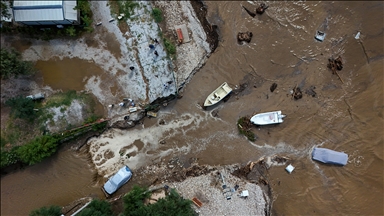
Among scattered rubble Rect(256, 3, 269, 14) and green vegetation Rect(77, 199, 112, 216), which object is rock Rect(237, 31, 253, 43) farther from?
green vegetation Rect(77, 199, 112, 216)

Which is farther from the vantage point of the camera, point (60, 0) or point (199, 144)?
point (199, 144)

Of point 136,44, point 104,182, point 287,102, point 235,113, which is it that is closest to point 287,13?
point 287,102

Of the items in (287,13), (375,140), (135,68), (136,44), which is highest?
(287,13)

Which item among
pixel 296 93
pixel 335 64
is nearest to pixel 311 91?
pixel 296 93

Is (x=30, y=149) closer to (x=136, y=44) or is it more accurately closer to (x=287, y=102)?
(x=136, y=44)

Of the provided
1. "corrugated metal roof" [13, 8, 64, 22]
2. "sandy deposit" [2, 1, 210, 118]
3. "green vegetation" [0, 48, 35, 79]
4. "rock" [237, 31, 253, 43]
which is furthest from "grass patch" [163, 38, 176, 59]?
"green vegetation" [0, 48, 35, 79]

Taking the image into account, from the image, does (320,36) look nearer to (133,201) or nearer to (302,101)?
(302,101)
